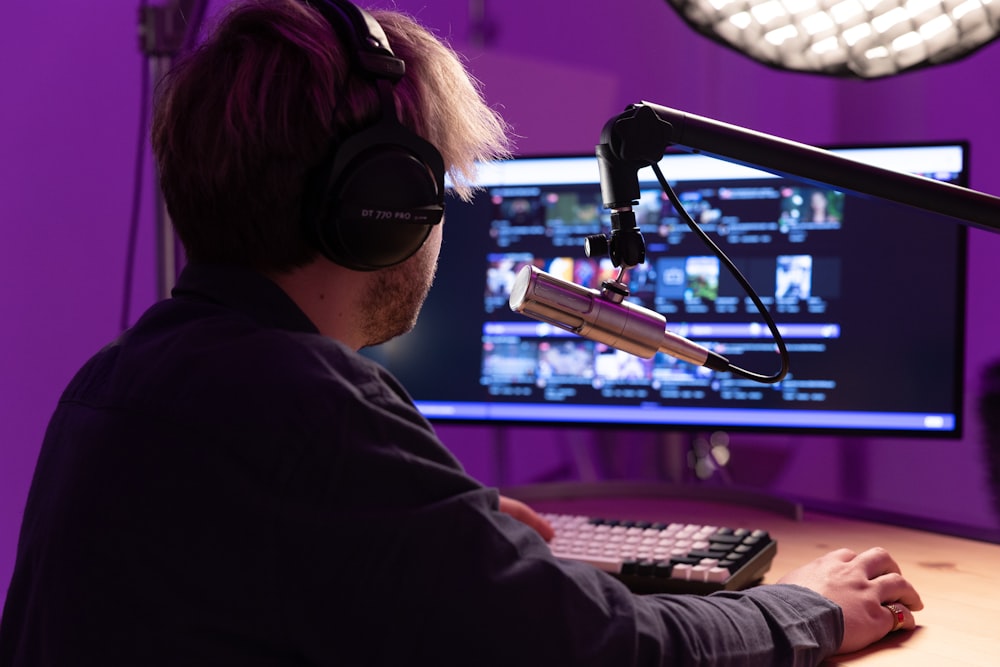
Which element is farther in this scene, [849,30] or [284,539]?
[849,30]

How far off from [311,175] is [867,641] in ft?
1.88

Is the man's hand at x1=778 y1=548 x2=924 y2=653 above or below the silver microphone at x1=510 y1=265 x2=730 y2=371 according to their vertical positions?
below

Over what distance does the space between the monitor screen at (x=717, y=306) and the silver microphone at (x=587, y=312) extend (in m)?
0.41

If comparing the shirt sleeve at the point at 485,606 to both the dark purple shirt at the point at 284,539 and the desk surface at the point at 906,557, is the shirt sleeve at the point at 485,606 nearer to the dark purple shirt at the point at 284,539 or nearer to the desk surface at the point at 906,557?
the dark purple shirt at the point at 284,539

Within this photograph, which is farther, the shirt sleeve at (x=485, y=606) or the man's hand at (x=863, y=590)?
the man's hand at (x=863, y=590)

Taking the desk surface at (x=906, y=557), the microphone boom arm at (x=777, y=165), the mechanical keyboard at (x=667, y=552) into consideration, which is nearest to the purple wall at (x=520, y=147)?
the desk surface at (x=906, y=557)

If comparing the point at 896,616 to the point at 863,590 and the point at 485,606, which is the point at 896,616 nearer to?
the point at 863,590

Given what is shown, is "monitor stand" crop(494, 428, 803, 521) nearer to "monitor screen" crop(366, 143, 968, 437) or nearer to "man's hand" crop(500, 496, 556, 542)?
"monitor screen" crop(366, 143, 968, 437)

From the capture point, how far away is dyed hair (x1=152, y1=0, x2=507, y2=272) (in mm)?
674

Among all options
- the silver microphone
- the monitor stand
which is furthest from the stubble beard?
the monitor stand

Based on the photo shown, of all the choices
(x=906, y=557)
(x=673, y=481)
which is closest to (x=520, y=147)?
(x=673, y=481)

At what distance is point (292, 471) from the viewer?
0.55 m

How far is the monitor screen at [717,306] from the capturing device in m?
1.19

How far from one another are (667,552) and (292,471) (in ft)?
1.72
